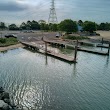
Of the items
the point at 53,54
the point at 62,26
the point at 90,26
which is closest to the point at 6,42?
the point at 53,54

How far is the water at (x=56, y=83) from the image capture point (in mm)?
24672

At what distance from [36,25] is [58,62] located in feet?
316

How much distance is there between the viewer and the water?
2467 centimetres

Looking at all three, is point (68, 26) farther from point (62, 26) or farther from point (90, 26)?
point (90, 26)

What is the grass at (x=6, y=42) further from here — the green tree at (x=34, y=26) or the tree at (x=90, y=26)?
the green tree at (x=34, y=26)

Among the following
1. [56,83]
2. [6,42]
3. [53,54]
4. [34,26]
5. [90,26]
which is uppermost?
[90,26]

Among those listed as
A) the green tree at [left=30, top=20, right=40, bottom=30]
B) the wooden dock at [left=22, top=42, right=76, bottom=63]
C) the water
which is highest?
the green tree at [left=30, top=20, right=40, bottom=30]

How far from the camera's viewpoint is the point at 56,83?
31703 millimetres

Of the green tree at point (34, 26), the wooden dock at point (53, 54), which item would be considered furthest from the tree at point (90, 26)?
the wooden dock at point (53, 54)

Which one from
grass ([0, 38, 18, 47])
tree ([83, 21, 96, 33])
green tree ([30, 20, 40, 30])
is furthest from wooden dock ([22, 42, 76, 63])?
A: green tree ([30, 20, 40, 30])

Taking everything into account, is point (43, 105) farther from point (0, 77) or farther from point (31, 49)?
point (31, 49)

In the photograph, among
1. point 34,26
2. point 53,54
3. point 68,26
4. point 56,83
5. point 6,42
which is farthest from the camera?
point 34,26

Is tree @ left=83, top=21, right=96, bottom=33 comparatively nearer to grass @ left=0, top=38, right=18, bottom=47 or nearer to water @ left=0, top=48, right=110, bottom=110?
grass @ left=0, top=38, right=18, bottom=47

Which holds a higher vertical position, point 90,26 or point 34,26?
point 90,26
